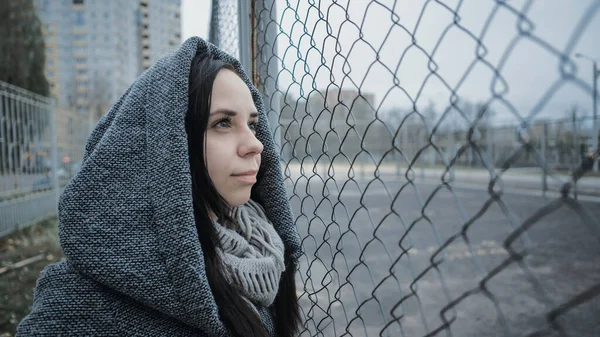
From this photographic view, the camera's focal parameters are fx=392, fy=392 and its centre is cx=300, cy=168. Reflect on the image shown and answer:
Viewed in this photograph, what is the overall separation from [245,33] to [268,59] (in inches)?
8.2

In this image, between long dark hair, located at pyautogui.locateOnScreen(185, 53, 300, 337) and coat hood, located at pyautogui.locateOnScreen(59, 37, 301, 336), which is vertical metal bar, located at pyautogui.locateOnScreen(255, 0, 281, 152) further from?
coat hood, located at pyautogui.locateOnScreen(59, 37, 301, 336)

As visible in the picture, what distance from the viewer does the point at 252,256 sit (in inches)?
42.8

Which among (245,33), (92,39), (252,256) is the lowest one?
(252,256)

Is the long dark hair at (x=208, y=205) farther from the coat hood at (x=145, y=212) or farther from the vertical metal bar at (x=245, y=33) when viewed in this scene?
the vertical metal bar at (x=245, y=33)

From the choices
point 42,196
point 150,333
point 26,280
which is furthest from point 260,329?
point 42,196

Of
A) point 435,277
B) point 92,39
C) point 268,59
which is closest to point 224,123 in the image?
point 268,59

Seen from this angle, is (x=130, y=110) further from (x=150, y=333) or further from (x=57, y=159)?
(x=57, y=159)

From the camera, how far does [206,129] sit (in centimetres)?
104

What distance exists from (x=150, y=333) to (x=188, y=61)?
0.70m

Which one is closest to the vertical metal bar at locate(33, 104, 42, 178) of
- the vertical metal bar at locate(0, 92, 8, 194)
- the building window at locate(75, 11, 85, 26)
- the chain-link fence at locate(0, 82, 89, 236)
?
the chain-link fence at locate(0, 82, 89, 236)

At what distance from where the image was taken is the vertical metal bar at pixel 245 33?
5.74 feet

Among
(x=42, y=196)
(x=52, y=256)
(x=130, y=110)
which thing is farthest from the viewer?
(x=42, y=196)

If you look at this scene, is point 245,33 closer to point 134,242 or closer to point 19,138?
point 134,242

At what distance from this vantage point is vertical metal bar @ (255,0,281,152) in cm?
164
